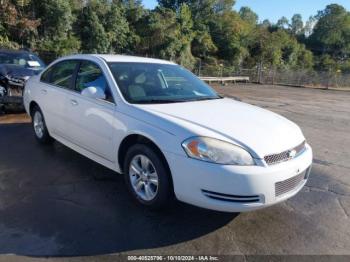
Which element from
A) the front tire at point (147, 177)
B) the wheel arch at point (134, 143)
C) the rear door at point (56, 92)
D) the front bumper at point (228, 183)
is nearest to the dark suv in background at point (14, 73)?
the rear door at point (56, 92)

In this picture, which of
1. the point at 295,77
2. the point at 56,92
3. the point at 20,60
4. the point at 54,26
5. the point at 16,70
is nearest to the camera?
the point at 56,92

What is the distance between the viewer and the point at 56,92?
5188mm

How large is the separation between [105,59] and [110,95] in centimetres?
74

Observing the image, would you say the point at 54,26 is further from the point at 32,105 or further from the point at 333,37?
the point at 333,37

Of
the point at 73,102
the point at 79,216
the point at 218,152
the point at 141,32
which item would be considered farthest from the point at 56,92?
the point at 141,32

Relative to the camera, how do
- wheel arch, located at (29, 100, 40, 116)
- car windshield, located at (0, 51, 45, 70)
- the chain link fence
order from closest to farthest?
wheel arch, located at (29, 100, 40, 116) < car windshield, located at (0, 51, 45, 70) < the chain link fence

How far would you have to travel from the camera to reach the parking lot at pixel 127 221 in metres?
3.12

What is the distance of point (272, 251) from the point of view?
10.3ft

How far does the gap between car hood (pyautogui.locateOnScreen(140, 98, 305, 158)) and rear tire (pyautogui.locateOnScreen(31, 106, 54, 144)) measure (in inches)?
100

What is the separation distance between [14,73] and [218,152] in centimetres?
758

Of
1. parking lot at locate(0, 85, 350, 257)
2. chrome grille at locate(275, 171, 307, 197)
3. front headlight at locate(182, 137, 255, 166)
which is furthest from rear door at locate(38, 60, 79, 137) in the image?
chrome grille at locate(275, 171, 307, 197)

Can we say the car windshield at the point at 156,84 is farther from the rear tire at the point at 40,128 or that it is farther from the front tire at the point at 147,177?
the rear tire at the point at 40,128

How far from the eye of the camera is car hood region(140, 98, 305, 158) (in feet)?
10.8

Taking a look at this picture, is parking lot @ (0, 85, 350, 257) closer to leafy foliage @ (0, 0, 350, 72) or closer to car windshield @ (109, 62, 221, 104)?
car windshield @ (109, 62, 221, 104)
